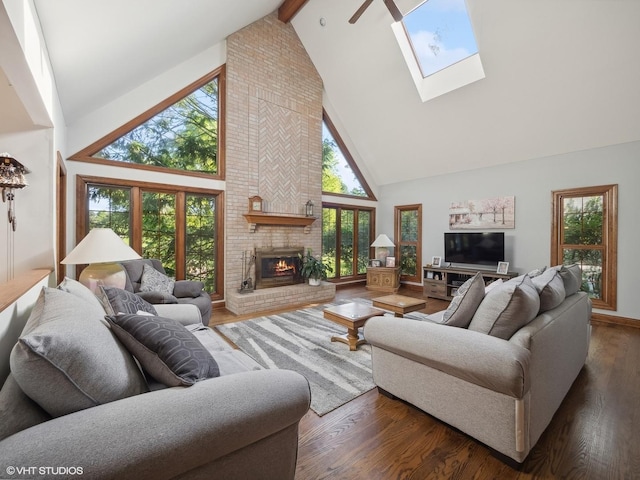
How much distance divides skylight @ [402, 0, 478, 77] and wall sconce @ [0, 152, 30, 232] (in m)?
4.91

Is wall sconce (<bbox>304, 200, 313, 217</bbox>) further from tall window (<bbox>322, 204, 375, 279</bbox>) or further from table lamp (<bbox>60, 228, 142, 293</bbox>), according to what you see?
table lamp (<bbox>60, 228, 142, 293</bbox>)

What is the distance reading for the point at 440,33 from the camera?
4.20 meters

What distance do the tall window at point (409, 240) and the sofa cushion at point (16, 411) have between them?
6234mm

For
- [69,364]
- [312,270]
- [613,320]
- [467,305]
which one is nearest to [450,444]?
[467,305]

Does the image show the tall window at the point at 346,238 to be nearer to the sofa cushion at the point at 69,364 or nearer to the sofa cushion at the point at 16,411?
the sofa cushion at the point at 69,364

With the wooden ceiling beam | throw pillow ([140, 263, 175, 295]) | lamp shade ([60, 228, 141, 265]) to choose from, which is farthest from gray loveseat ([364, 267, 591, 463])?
the wooden ceiling beam

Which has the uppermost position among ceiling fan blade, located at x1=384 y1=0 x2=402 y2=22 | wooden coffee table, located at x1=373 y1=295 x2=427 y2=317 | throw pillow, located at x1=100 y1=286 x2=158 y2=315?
ceiling fan blade, located at x1=384 y1=0 x2=402 y2=22

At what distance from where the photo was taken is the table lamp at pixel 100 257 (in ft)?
7.94

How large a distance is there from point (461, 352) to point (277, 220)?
398 centimetres

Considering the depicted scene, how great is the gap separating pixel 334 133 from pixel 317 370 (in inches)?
206

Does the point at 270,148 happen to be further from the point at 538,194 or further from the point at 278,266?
the point at 538,194

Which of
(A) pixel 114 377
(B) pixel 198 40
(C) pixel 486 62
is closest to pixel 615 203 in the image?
(C) pixel 486 62

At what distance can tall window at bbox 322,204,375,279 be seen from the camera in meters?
6.39

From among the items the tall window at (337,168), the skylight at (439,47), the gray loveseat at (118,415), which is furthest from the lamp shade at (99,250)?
the skylight at (439,47)
